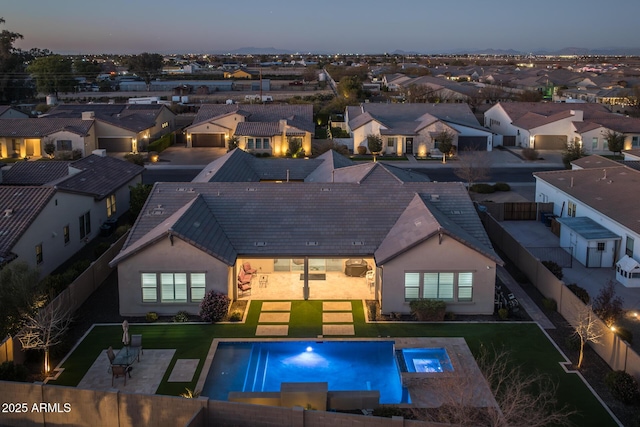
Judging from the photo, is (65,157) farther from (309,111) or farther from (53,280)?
(53,280)

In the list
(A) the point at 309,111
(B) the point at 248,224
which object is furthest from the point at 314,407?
(A) the point at 309,111

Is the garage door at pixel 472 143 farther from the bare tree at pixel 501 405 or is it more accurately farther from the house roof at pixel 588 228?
the bare tree at pixel 501 405

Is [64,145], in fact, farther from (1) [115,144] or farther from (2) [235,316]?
(2) [235,316]

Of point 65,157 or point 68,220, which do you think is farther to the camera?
point 65,157

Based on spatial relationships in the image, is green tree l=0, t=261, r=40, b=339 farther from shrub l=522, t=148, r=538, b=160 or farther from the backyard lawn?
shrub l=522, t=148, r=538, b=160

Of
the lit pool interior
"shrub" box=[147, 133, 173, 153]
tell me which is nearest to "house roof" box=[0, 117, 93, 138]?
"shrub" box=[147, 133, 173, 153]

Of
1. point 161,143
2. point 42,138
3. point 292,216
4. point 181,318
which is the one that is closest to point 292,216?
point 292,216

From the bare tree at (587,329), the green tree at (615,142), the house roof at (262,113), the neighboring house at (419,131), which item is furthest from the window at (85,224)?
the green tree at (615,142)
